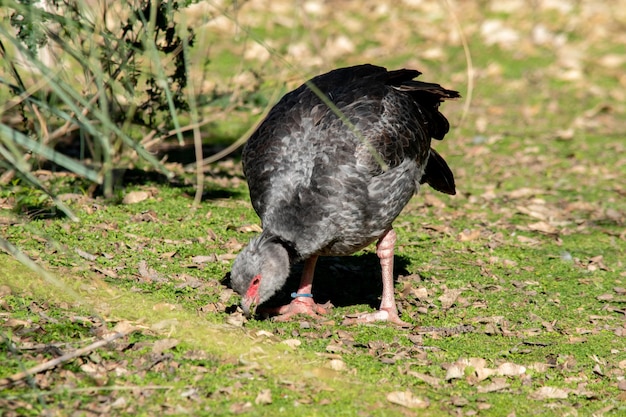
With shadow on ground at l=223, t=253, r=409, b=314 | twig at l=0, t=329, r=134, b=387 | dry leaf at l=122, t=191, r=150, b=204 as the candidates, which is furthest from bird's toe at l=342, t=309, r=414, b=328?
dry leaf at l=122, t=191, r=150, b=204

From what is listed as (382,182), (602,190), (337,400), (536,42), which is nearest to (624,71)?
(536,42)

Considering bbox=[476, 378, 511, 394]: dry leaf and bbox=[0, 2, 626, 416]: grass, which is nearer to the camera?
bbox=[0, 2, 626, 416]: grass

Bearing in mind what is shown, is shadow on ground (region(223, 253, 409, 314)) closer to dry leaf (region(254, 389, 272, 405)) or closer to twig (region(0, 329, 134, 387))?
twig (region(0, 329, 134, 387))

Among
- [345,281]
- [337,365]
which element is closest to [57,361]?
[337,365]

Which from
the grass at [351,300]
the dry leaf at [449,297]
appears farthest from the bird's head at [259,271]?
the dry leaf at [449,297]

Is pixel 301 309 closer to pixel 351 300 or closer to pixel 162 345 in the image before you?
pixel 351 300

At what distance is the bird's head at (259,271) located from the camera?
510 cm

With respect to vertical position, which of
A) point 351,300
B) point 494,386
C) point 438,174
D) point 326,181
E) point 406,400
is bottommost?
point 351,300

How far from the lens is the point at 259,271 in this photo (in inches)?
202

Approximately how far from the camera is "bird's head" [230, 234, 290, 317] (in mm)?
5098

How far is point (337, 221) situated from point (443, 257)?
1936 millimetres

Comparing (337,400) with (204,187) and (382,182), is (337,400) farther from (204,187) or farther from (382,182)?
(204,187)

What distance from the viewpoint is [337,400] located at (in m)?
4.16

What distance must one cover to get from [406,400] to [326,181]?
1534 mm
